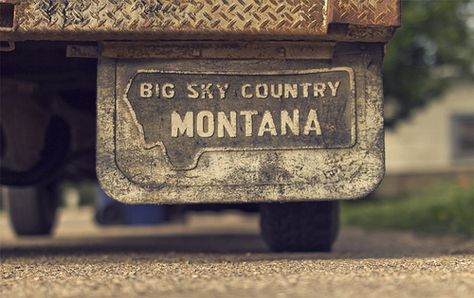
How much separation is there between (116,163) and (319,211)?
1152mm

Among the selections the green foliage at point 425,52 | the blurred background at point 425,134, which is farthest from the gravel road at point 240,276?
the green foliage at point 425,52

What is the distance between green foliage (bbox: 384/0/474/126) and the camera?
1236 centimetres

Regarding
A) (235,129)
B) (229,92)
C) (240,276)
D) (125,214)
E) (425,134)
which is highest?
(425,134)

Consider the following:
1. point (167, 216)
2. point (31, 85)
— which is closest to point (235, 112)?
point (31, 85)

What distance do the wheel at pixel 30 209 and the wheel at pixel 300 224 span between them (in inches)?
110

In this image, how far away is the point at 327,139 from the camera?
350 cm

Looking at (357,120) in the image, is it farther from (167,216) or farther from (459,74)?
(459,74)

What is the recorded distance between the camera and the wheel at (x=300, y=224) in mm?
4199

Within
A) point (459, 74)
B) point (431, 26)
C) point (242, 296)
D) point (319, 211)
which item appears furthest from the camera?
point (459, 74)

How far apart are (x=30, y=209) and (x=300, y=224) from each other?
123 inches

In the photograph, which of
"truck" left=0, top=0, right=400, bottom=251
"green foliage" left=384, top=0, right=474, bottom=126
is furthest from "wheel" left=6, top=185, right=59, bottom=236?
"green foliage" left=384, top=0, right=474, bottom=126

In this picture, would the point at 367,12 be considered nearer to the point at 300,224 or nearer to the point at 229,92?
the point at 229,92

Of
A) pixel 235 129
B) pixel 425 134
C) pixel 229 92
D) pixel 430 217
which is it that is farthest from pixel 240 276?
pixel 425 134

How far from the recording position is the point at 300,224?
13.8 ft
